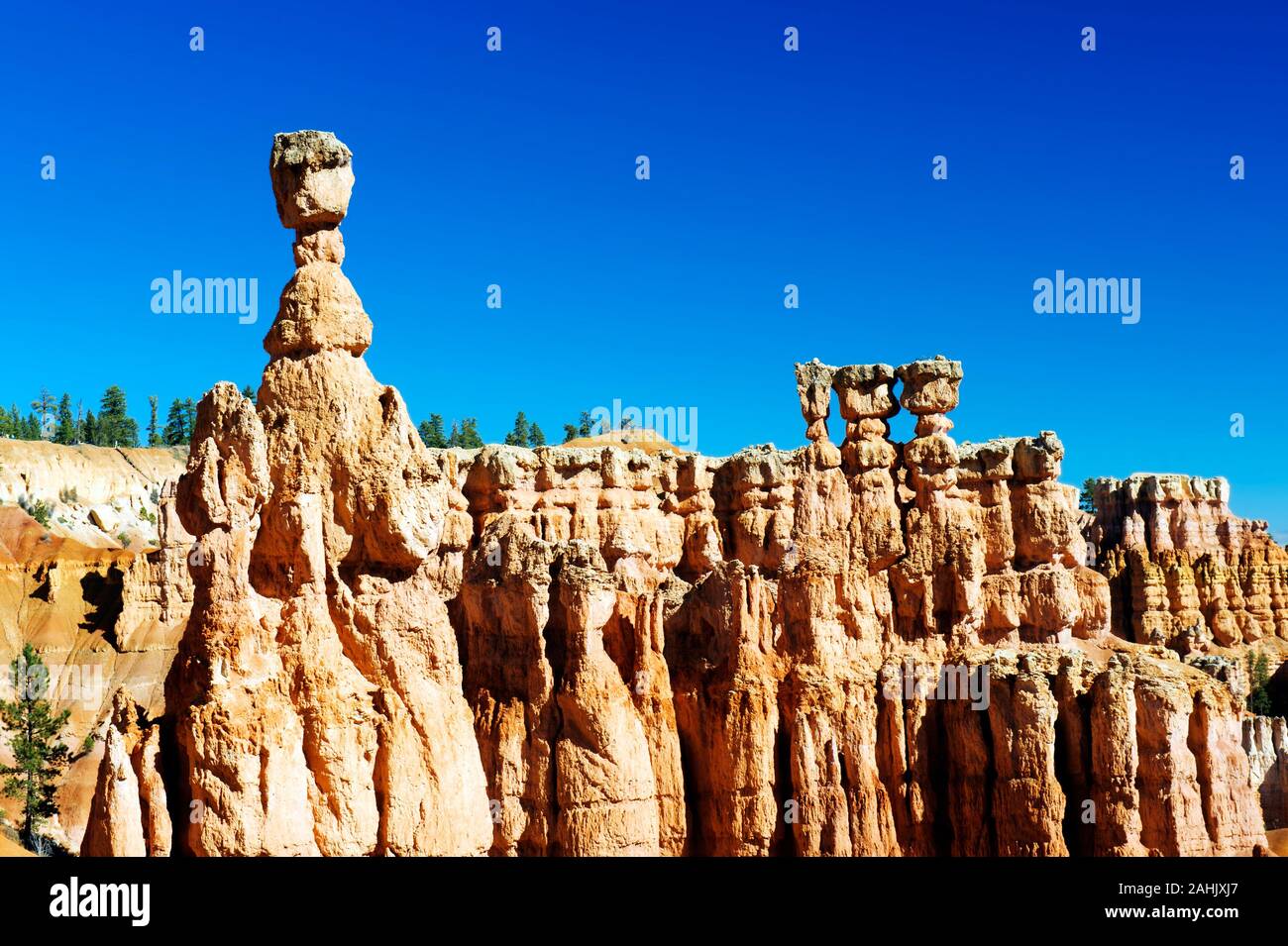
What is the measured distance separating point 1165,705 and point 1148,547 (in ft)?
196

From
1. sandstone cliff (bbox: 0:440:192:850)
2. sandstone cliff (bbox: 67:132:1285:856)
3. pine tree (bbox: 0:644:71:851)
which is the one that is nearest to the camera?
sandstone cliff (bbox: 67:132:1285:856)

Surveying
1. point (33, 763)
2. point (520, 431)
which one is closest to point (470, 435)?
point (520, 431)

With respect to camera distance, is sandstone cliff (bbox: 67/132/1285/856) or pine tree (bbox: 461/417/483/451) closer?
sandstone cliff (bbox: 67/132/1285/856)

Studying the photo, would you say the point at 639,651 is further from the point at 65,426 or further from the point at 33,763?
the point at 65,426

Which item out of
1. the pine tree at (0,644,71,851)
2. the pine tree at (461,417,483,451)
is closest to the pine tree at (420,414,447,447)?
the pine tree at (461,417,483,451)

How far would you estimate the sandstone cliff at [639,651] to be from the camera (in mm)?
17594

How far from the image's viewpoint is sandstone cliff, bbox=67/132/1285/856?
17594 millimetres

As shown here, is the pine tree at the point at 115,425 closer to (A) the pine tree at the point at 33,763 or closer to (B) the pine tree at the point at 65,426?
(B) the pine tree at the point at 65,426

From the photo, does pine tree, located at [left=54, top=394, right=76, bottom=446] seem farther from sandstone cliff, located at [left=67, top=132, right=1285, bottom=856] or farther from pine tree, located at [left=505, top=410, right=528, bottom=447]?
sandstone cliff, located at [left=67, top=132, right=1285, bottom=856]

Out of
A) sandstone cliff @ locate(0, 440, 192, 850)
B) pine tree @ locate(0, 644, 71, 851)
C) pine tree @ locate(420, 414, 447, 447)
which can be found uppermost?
pine tree @ locate(420, 414, 447, 447)

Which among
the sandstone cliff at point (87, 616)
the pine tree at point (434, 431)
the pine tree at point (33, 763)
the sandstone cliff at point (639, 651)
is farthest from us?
the pine tree at point (434, 431)

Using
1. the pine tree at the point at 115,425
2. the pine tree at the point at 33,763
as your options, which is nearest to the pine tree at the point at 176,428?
the pine tree at the point at 115,425
